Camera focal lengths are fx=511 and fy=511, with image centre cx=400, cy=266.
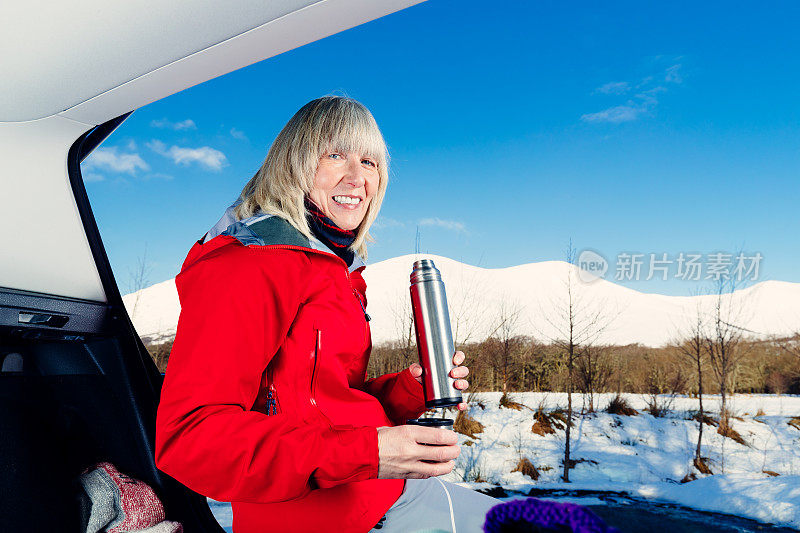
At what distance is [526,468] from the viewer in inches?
416

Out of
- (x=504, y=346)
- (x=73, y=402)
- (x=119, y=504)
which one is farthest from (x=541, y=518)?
(x=504, y=346)

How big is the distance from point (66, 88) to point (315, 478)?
2.29ft

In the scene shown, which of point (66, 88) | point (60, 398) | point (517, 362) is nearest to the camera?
point (66, 88)

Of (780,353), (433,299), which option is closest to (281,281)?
(433,299)

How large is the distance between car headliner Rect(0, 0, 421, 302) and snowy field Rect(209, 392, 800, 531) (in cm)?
977

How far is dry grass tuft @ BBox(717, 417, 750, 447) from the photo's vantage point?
10.9 metres

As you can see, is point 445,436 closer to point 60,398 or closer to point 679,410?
point 60,398

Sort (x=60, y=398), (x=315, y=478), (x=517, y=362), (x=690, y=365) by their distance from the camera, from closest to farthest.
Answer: (x=315, y=478) → (x=60, y=398) → (x=517, y=362) → (x=690, y=365)

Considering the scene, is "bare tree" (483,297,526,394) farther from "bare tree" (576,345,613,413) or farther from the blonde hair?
the blonde hair

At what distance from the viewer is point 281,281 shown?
0.62m

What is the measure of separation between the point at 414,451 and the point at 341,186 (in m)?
0.42

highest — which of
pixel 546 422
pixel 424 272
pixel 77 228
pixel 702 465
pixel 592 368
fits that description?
pixel 77 228

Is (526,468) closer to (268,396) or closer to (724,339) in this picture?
(724,339)

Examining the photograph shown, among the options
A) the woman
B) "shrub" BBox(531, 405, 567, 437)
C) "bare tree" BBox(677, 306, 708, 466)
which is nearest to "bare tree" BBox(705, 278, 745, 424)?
"bare tree" BBox(677, 306, 708, 466)
